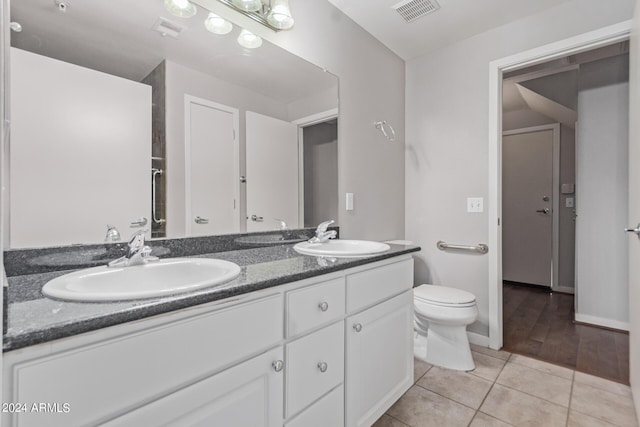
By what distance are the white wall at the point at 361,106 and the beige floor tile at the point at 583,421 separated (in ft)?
4.50

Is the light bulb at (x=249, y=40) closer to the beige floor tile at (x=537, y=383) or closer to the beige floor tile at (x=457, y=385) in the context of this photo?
the beige floor tile at (x=457, y=385)

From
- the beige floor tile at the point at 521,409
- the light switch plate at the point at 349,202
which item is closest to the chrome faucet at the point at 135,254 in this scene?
the light switch plate at the point at 349,202

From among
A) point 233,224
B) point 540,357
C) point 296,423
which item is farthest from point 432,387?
point 233,224

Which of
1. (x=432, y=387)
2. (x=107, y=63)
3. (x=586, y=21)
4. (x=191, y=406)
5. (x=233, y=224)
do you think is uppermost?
(x=586, y=21)

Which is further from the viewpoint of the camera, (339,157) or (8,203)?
(339,157)

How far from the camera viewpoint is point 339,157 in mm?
1941

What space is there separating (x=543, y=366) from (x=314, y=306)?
5.82ft

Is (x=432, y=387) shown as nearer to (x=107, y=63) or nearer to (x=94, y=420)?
(x=94, y=420)

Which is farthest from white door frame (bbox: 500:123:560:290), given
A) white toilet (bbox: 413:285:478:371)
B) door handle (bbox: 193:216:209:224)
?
door handle (bbox: 193:216:209:224)

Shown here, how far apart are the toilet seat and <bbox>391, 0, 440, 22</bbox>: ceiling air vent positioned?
1822 mm

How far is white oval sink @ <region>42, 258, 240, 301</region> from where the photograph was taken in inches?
26.6

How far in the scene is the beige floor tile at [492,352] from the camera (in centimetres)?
203

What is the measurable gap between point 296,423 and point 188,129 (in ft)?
3.88

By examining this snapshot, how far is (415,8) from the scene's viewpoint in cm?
193
